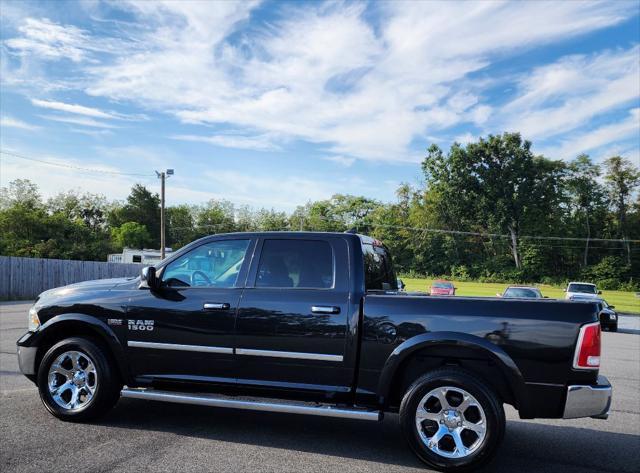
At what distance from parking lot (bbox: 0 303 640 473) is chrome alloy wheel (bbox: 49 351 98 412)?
0.25m

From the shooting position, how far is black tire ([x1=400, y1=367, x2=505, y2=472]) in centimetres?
409

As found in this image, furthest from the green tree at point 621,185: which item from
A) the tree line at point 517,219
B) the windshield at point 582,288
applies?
the windshield at point 582,288

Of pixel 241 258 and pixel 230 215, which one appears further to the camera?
pixel 230 215

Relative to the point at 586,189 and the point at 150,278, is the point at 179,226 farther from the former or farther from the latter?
the point at 150,278

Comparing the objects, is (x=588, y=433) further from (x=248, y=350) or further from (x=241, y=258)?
(x=241, y=258)

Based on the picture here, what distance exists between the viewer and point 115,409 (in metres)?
5.66

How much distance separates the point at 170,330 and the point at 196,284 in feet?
1.67

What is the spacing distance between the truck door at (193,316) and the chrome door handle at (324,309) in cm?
78

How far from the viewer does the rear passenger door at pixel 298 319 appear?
15.1 ft

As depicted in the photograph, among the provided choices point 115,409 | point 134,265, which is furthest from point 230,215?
point 115,409

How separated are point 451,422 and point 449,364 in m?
0.48

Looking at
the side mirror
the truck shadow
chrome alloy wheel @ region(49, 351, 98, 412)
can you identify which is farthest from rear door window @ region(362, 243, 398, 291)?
chrome alloy wheel @ region(49, 351, 98, 412)

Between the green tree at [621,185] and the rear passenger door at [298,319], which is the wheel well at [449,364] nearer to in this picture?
the rear passenger door at [298,319]

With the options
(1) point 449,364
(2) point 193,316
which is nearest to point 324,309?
(1) point 449,364
